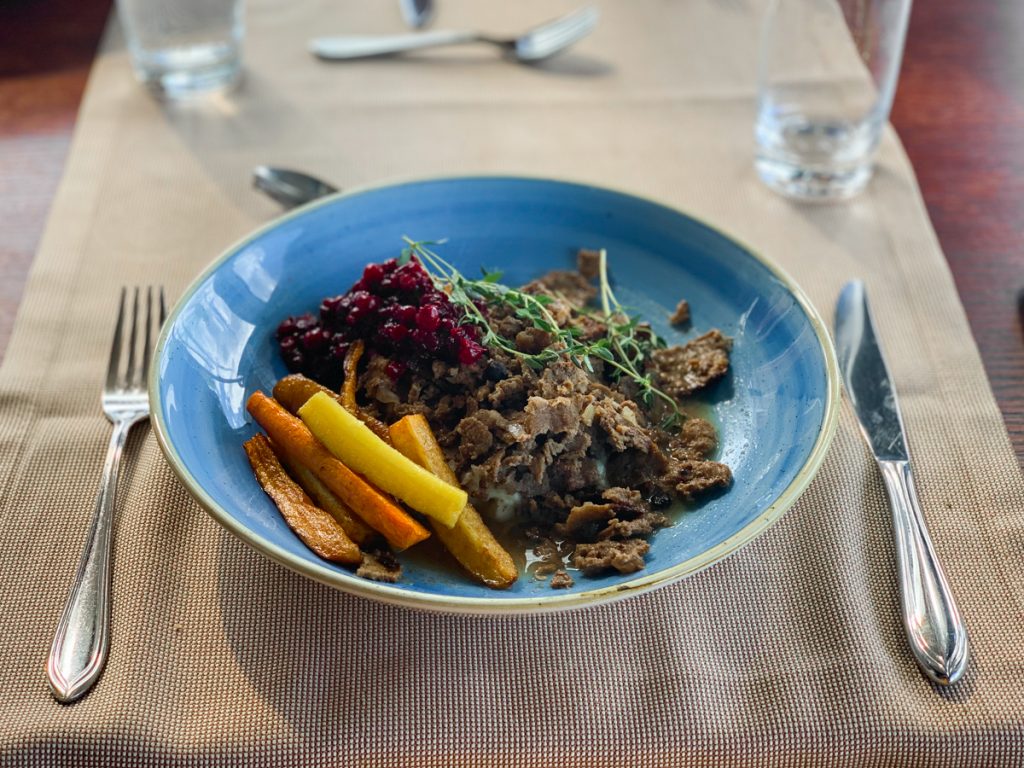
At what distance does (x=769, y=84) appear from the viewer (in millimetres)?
2967

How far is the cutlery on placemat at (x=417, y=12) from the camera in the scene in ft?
12.1

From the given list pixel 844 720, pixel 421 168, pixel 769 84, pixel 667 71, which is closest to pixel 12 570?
pixel 844 720

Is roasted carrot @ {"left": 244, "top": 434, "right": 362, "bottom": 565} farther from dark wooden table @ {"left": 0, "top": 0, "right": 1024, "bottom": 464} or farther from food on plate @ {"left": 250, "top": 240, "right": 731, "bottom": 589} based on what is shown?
dark wooden table @ {"left": 0, "top": 0, "right": 1024, "bottom": 464}

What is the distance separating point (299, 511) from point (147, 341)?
2.55 feet

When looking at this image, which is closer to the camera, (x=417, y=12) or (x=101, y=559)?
(x=101, y=559)

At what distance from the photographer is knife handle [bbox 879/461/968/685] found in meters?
1.64

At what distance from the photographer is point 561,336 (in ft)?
6.38

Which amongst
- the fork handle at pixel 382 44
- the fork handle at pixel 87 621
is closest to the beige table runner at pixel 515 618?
the fork handle at pixel 87 621

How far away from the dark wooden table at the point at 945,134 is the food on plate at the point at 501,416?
2.60 ft

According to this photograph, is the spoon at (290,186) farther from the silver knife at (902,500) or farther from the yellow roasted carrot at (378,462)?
the silver knife at (902,500)

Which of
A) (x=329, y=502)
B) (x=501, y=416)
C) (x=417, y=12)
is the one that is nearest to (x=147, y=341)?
(x=329, y=502)

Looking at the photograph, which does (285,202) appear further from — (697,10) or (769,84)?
(697,10)

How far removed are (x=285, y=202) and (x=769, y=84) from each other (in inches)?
57.8

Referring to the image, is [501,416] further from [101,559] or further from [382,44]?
[382,44]
